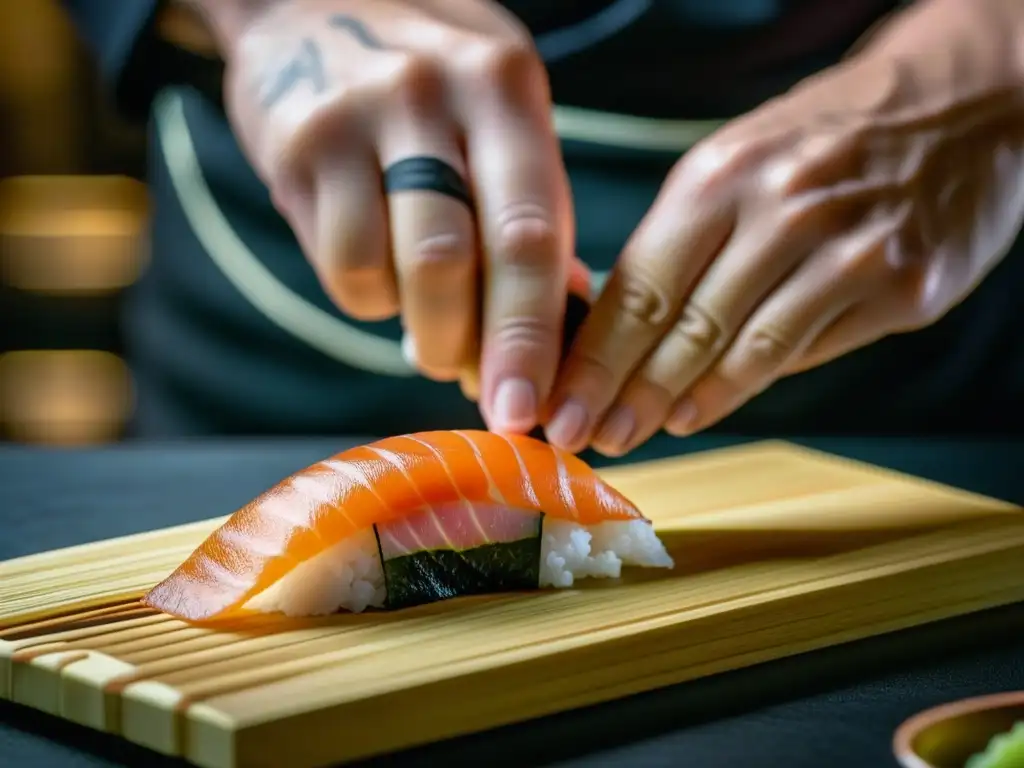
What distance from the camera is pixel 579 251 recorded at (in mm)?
2199

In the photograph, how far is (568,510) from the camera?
1.38 meters

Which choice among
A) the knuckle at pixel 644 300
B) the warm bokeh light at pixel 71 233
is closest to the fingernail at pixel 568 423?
the knuckle at pixel 644 300

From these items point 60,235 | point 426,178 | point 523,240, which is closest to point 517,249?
point 523,240

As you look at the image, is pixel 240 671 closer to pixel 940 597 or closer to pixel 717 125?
pixel 940 597

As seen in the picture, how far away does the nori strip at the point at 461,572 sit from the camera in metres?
1.27

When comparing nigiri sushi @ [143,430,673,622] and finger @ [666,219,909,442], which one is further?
finger @ [666,219,909,442]

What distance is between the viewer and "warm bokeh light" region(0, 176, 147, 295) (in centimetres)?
455

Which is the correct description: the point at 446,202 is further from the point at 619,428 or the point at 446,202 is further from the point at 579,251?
the point at 579,251

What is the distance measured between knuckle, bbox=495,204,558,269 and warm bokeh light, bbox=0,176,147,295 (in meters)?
3.25

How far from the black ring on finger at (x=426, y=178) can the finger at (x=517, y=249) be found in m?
0.03

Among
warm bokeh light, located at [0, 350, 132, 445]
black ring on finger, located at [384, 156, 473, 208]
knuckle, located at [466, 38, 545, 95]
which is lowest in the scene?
warm bokeh light, located at [0, 350, 132, 445]

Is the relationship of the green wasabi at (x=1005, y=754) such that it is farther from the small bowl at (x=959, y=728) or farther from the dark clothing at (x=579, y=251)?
the dark clothing at (x=579, y=251)

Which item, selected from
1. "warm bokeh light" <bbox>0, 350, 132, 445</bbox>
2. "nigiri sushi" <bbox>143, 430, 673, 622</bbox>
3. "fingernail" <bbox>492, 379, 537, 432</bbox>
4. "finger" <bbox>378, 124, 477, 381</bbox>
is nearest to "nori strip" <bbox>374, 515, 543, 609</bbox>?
"nigiri sushi" <bbox>143, 430, 673, 622</bbox>

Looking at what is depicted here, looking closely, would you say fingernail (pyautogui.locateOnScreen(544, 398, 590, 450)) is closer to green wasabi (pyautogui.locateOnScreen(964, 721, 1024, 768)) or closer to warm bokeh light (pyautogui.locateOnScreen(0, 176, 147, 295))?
green wasabi (pyautogui.locateOnScreen(964, 721, 1024, 768))
